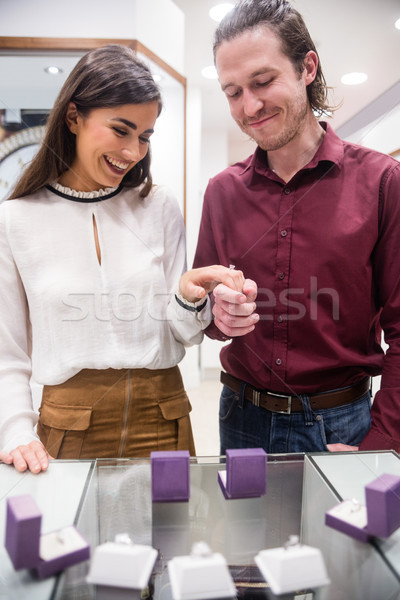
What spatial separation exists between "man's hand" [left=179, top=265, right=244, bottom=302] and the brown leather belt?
25 centimetres

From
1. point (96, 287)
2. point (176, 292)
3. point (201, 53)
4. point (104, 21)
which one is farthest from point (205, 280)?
point (104, 21)

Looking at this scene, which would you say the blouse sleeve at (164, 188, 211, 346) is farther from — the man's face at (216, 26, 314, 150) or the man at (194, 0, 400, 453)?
the man's face at (216, 26, 314, 150)

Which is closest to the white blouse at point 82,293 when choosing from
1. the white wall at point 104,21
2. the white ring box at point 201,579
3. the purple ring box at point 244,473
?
the purple ring box at point 244,473

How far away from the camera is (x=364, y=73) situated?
114 centimetres

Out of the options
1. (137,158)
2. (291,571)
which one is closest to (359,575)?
(291,571)

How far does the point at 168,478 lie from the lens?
1.82 ft

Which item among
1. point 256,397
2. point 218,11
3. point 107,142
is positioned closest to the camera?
point 107,142

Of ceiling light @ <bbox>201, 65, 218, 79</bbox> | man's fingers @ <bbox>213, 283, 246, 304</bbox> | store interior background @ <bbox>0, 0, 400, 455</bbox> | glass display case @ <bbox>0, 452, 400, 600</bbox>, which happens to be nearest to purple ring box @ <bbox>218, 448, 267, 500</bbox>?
glass display case @ <bbox>0, 452, 400, 600</bbox>

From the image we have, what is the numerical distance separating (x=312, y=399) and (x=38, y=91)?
97 centimetres

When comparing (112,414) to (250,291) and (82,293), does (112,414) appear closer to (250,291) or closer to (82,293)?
(82,293)

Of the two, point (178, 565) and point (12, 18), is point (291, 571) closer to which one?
point (178, 565)

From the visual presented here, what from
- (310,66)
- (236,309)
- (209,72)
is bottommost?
(236,309)

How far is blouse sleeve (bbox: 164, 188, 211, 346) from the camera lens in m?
0.85

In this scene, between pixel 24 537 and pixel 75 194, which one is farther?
pixel 75 194
